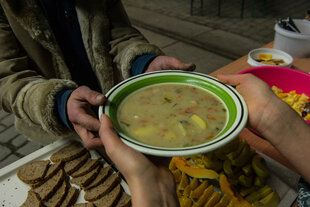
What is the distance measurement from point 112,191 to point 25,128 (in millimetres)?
787

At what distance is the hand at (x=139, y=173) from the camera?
0.87 metres

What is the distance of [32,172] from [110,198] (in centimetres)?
47

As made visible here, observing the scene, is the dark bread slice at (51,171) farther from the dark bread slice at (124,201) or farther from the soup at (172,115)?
the soup at (172,115)

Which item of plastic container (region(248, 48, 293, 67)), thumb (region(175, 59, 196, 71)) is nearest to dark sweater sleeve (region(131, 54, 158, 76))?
thumb (region(175, 59, 196, 71))

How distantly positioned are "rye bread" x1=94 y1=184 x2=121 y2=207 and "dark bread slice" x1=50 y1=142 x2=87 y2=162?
12.6 inches

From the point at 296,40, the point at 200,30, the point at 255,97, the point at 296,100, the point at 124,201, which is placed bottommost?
the point at 200,30

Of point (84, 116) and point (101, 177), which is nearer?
point (84, 116)

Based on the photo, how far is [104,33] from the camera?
70.4 inches

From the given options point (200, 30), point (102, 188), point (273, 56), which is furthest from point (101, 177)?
point (200, 30)

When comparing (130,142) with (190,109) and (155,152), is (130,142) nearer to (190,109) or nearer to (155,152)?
(155,152)

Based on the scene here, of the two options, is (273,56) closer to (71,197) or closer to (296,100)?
(296,100)

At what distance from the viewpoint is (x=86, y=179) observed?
149cm

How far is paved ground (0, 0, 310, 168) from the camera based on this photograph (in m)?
4.31

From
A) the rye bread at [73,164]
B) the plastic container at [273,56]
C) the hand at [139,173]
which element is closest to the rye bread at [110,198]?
the rye bread at [73,164]
